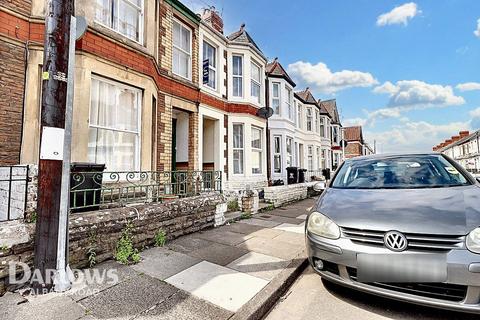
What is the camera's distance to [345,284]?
7.98 feet

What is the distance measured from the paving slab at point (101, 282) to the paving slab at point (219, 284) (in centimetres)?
57

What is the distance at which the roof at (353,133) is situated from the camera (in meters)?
41.6

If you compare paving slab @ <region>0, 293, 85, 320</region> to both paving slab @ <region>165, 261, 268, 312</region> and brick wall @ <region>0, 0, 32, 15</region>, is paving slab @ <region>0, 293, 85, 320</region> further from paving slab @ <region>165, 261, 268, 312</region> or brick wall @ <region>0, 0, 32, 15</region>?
brick wall @ <region>0, 0, 32, 15</region>

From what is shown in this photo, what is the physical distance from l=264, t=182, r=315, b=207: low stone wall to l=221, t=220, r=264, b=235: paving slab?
2.82 meters

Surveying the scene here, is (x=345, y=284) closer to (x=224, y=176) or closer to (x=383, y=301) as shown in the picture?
(x=383, y=301)

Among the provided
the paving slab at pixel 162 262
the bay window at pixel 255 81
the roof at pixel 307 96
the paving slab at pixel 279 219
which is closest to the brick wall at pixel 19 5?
the paving slab at pixel 162 262

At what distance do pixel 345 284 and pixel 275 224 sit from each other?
379 cm

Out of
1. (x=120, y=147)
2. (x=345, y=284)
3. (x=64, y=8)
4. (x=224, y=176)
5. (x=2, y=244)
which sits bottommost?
(x=345, y=284)

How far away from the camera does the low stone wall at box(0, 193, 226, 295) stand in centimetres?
261

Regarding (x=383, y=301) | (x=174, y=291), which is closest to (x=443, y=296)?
(x=383, y=301)

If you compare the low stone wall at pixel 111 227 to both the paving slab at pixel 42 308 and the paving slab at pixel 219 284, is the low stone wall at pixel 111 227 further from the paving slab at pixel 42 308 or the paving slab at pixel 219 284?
the paving slab at pixel 219 284

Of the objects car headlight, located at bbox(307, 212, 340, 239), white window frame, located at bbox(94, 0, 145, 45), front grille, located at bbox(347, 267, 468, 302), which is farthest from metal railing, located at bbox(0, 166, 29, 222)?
front grille, located at bbox(347, 267, 468, 302)

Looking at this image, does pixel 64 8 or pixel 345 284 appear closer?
pixel 345 284

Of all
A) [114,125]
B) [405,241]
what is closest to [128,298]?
[405,241]
